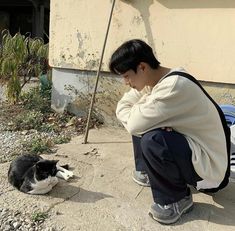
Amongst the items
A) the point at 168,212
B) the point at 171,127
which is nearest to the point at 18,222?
the point at 168,212

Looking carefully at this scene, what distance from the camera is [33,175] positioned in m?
3.10

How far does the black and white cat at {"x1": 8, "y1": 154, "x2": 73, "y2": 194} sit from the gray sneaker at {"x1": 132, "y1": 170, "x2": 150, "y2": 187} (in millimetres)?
643

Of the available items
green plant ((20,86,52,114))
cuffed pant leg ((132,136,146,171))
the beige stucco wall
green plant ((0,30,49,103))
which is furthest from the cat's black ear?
green plant ((0,30,49,103))

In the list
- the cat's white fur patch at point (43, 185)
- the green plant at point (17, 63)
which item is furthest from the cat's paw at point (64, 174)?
the green plant at point (17, 63)

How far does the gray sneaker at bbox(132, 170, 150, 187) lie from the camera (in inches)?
132

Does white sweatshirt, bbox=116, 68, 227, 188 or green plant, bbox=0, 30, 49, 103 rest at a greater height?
white sweatshirt, bbox=116, 68, 227, 188

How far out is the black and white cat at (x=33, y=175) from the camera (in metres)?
3.06

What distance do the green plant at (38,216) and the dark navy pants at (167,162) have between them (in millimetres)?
771

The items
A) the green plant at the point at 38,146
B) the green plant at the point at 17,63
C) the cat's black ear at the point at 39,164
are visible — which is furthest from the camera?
the green plant at the point at 17,63

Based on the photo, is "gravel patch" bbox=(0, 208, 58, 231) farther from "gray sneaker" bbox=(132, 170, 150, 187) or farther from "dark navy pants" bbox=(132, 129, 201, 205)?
"gray sneaker" bbox=(132, 170, 150, 187)

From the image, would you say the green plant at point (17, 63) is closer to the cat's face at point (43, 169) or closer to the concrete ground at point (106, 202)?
the concrete ground at point (106, 202)

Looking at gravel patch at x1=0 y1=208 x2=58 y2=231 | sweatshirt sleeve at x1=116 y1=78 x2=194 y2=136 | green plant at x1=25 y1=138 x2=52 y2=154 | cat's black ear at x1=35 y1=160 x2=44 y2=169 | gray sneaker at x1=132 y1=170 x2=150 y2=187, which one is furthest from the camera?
green plant at x1=25 y1=138 x2=52 y2=154

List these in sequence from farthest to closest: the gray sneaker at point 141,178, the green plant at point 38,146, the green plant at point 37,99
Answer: the green plant at point 37,99
the green plant at point 38,146
the gray sneaker at point 141,178

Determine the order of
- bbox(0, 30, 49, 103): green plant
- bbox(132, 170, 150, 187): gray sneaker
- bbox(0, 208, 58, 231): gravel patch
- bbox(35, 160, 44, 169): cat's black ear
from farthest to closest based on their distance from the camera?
1. bbox(0, 30, 49, 103): green plant
2. bbox(132, 170, 150, 187): gray sneaker
3. bbox(35, 160, 44, 169): cat's black ear
4. bbox(0, 208, 58, 231): gravel patch
